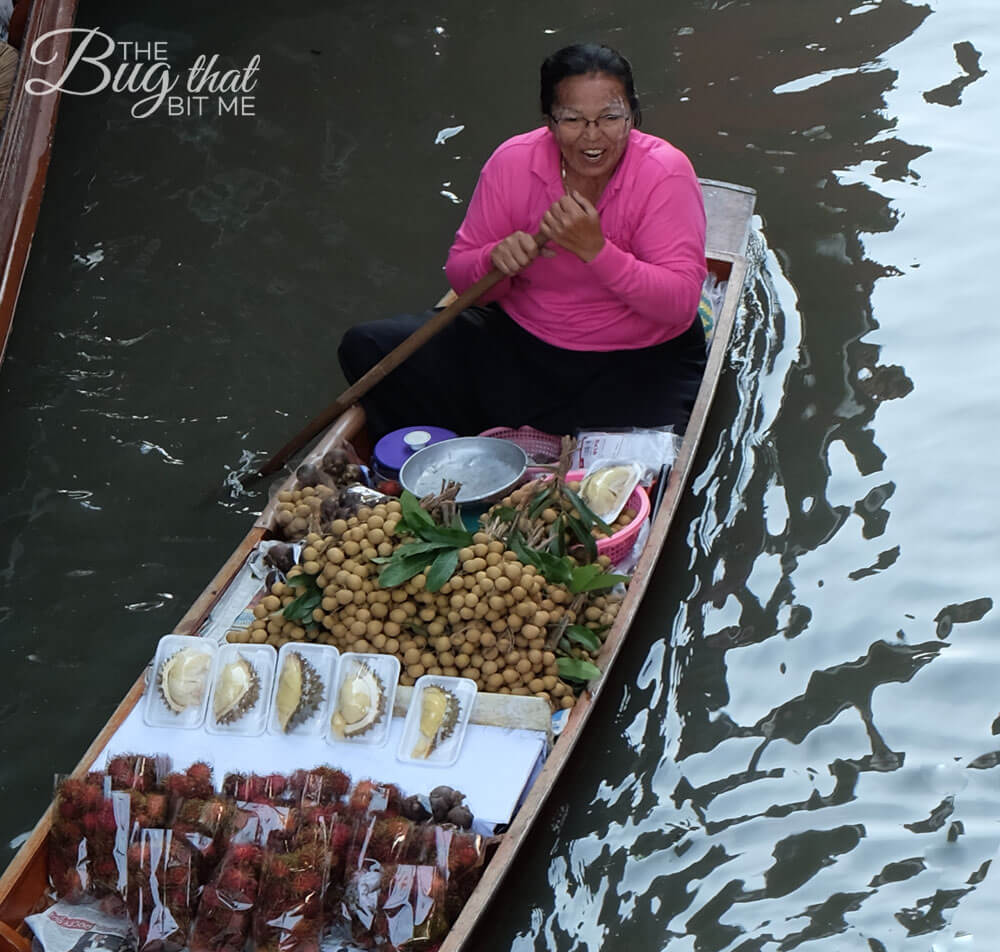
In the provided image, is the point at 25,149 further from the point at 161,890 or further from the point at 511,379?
the point at 161,890

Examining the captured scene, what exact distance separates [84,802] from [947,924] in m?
1.74

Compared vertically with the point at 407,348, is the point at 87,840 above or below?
below

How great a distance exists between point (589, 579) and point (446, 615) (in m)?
0.33

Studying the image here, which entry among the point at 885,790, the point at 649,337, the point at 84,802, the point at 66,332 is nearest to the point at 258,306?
the point at 66,332

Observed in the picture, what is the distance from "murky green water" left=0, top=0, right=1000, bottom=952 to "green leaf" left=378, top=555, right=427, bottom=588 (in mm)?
684

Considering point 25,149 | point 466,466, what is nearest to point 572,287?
point 466,466

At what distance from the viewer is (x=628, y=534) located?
2.96 m

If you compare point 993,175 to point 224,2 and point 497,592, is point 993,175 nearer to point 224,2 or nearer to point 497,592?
point 497,592

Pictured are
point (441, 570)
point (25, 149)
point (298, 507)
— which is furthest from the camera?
point (25, 149)

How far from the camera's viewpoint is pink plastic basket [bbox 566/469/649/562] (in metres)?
2.92

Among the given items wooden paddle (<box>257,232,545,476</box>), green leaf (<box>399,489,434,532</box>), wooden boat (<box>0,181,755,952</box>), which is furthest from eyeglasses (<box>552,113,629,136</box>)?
green leaf (<box>399,489,434,532</box>)

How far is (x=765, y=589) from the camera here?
11.1 feet

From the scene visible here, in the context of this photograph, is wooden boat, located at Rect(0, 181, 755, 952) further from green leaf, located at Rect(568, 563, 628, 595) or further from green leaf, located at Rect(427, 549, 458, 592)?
green leaf, located at Rect(427, 549, 458, 592)

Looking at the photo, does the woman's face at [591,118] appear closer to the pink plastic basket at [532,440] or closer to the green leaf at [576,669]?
the pink plastic basket at [532,440]
